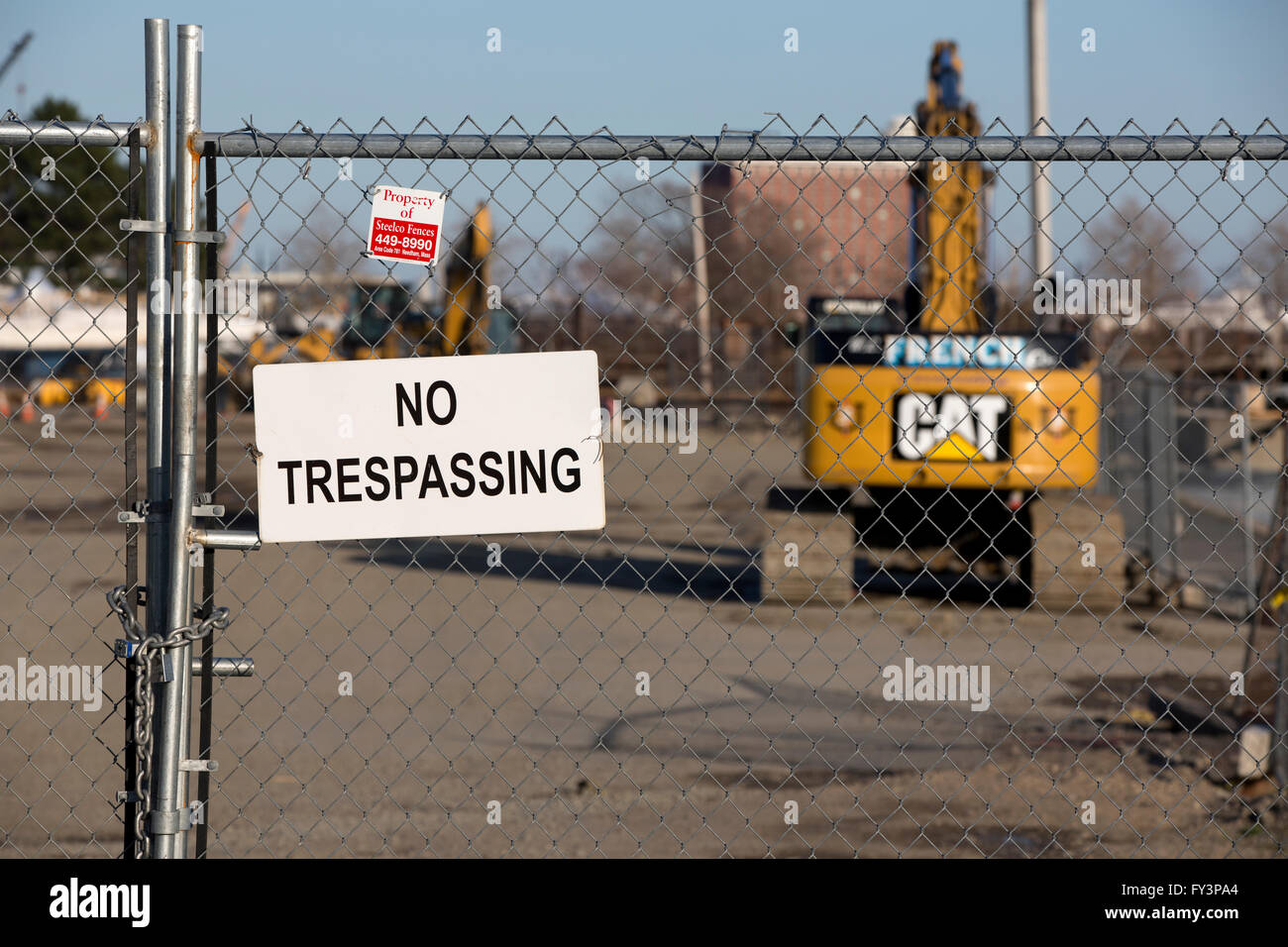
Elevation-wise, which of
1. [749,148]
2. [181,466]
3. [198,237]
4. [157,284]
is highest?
[749,148]

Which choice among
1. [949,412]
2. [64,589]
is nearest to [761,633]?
[949,412]

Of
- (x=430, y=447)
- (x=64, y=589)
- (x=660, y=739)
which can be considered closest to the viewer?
(x=430, y=447)

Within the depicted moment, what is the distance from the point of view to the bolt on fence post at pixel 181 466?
2703 millimetres

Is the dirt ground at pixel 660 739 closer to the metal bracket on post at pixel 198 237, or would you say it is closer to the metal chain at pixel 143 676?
the metal chain at pixel 143 676

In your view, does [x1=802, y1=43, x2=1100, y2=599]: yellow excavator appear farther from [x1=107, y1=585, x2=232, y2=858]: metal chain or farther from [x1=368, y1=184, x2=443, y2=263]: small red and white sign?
[x1=107, y1=585, x2=232, y2=858]: metal chain

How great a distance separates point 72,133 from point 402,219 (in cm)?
79

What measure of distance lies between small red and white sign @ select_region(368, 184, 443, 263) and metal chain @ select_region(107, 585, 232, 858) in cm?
92

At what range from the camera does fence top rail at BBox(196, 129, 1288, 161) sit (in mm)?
2803

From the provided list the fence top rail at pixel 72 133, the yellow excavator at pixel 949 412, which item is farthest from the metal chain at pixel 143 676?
the yellow excavator at pixel 949 412

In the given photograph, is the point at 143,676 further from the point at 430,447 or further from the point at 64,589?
the point at 64,589

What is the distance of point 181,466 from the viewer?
107 inches

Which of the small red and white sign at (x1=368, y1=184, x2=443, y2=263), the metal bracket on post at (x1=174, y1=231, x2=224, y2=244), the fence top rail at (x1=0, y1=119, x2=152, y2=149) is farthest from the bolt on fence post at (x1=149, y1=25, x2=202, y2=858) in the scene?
the small red and white sign at (x1=368, y1=184, x2=443, y2=263)

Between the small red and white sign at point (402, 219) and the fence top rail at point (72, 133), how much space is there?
21.3 inches
